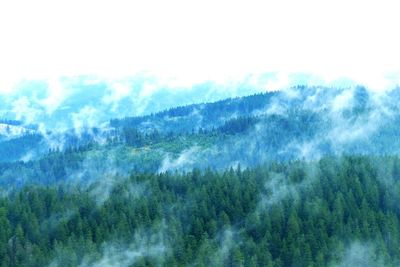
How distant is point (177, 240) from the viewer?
19900 centimetres

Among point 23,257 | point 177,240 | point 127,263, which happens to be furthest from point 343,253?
point 23,257

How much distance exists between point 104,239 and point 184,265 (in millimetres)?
30616

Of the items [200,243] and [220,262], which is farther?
[200,243]

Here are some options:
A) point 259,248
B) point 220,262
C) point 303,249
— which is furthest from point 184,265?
point 303,249

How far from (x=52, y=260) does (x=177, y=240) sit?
3702 centimetres

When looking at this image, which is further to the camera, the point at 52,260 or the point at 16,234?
the point at 16,234

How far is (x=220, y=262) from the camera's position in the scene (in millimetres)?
181750

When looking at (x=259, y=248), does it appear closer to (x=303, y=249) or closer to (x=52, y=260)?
(x=303, y=249)

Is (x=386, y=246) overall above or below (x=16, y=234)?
below

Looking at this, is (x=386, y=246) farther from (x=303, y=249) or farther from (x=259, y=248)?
(x=259, y=248)

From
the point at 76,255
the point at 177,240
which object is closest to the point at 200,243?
the point at 177,240

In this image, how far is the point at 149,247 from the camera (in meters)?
195

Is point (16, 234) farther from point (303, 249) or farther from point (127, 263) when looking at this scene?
point (303, 249)

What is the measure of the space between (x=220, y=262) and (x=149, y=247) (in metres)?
24.3
